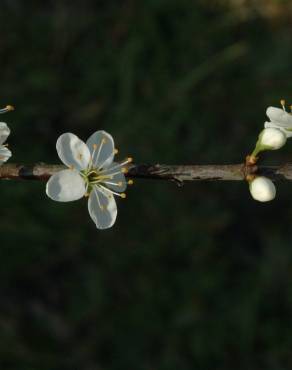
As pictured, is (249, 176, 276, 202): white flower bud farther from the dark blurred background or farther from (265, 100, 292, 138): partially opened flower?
the dark blurred background

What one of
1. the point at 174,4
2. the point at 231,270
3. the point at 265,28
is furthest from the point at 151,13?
the point at 231,270

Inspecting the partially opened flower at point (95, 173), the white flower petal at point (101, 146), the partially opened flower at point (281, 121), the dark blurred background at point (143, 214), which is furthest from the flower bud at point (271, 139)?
the dark blurred background at point (143, 214)

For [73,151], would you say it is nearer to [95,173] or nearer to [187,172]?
[95,173]

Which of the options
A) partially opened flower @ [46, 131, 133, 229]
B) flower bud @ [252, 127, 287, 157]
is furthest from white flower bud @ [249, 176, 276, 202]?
partially opened flower @ [46, 131, 133, 229]

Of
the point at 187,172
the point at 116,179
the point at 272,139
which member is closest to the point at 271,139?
the point at 272,139

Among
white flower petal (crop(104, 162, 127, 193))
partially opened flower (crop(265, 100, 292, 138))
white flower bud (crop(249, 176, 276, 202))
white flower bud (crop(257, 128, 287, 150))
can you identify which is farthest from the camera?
white flower petal (crop(104, 162, 127, 193))

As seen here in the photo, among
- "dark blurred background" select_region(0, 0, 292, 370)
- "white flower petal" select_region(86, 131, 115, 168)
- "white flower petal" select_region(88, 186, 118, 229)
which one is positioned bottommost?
"white flower petal" select_region(88, 186, 118, 229)
